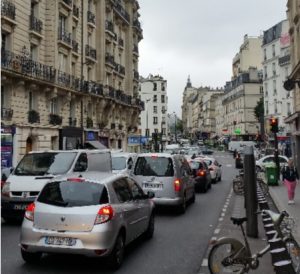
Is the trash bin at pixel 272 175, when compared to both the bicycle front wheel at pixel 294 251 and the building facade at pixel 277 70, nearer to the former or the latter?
the bicycle front wheel at pixel 294 251

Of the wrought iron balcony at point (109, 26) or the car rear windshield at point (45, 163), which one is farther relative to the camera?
the wrought iron balcony at point (109, 26)

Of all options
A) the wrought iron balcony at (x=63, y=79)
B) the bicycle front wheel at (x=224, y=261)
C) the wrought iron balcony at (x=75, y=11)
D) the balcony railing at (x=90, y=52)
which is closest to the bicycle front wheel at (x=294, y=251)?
the bicycle front wheel at (x=224, y=261)

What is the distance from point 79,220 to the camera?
735cm

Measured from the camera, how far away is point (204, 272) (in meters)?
7.50

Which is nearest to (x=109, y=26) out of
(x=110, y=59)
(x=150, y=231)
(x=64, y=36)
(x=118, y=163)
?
(x=110, y=59)

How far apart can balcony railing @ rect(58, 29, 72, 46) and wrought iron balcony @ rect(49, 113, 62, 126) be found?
562 centimetres

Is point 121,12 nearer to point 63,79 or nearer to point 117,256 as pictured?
point 63,79

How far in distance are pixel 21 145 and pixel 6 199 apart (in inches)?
656

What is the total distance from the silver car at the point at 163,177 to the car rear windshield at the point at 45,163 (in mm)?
2143

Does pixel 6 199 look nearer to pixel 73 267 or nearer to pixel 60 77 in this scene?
pixel 73 267

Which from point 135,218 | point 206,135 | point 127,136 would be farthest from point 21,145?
point 206,135

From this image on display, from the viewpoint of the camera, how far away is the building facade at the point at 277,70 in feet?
229

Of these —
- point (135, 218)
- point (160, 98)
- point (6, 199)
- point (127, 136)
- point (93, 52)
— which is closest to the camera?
point (135, 218)

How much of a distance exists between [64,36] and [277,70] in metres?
47.7
